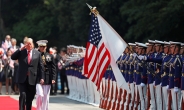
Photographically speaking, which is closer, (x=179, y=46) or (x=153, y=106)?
(x=179, y=46)

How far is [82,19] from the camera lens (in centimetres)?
3984

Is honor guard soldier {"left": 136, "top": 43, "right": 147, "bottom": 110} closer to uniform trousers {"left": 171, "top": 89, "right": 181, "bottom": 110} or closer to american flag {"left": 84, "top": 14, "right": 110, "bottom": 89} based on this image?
american flag {"left": 84, "top": 14, "right": 110, "bottom": 89}

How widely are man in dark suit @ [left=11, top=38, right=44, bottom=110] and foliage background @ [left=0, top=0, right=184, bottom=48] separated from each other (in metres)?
9.93

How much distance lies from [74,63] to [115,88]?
641 cm

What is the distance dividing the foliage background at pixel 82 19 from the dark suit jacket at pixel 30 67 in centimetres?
987

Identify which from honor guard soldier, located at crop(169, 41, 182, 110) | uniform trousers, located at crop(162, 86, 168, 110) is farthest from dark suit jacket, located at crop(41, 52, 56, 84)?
honor guard soldier, located at crop(169, 41, 182, 110)

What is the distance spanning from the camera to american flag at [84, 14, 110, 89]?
58.3 ft

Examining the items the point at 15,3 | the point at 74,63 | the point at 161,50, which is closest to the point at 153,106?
the point at 161,50

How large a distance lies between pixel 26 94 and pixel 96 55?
257 cm

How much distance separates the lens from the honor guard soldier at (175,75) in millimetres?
15523

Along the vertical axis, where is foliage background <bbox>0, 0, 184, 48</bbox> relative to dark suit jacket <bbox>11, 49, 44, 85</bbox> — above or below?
above

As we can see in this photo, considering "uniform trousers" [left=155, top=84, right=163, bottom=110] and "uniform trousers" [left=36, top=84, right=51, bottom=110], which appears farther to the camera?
"uniform trousers" [left=36, top=84, right=51, bottom=110]

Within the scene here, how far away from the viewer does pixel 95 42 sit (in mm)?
18203

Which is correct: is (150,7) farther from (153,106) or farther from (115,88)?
(153,106)
